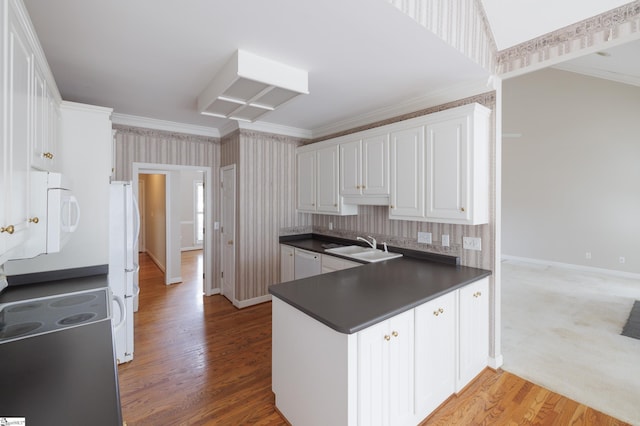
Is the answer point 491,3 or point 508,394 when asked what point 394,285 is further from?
point 491,3

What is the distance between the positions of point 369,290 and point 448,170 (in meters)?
1.28

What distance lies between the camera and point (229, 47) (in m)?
2.01

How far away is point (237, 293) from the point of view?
158 inches

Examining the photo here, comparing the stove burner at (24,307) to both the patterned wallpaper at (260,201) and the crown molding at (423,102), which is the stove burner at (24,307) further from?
the crown molding at (423,102)

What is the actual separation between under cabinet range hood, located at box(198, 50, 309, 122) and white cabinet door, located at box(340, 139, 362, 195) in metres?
1.06

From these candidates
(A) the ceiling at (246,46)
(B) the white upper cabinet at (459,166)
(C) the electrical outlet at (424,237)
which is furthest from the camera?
(C) the electrical outlet at (424,237)

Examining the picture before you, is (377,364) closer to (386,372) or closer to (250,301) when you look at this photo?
(386,372)

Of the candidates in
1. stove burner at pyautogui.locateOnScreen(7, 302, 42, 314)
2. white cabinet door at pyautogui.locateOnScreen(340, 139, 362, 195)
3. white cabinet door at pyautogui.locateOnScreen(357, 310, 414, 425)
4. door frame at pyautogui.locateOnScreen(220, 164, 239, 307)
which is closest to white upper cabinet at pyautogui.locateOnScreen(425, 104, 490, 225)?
white cabinet door at pyautogui.locateOnScreen(340, 139, 362, 195)

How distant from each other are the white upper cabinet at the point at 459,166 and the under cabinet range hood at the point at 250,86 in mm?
1233

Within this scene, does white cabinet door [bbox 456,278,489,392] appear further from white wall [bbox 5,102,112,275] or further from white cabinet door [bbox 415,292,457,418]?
white wall [bbox 5,102,112,275]

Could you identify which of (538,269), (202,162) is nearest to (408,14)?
(202,162)

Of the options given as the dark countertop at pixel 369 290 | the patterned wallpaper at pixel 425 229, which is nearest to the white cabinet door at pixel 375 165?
the patterned wallpaper at pixel 425 229

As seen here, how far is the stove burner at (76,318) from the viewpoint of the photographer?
1566 millimetres

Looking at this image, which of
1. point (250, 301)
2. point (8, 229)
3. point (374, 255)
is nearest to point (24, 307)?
point (8, 229)
